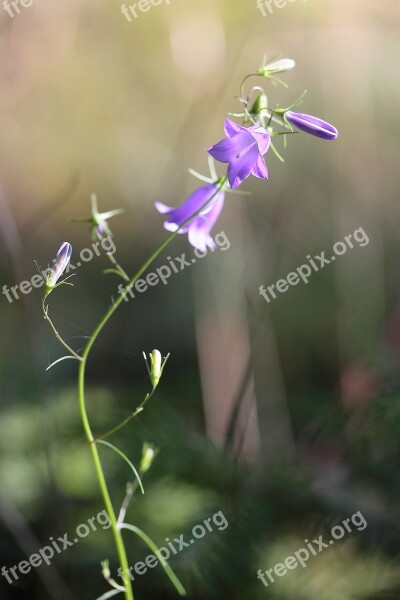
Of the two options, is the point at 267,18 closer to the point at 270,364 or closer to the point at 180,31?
the point at 180,31

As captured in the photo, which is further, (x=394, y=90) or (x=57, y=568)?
(x=394, y=90)

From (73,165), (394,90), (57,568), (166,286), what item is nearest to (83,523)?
(57,568)

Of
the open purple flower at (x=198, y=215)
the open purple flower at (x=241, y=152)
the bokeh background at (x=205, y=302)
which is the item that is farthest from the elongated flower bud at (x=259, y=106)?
the bokeh background at (x=205, y=302)

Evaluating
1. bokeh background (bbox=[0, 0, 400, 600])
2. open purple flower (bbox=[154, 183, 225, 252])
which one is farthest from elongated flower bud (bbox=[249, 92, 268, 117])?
bokeh background (bbox=[0, 0, 400, 600])

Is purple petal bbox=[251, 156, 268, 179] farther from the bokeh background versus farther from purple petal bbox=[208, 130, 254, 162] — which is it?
the bokeh background

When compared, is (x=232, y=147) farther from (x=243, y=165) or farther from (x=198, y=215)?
(x=198, y=215)

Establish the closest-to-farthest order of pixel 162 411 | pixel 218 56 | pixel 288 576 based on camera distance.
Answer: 1. pixel 288 576
2. pixel 162 411
3. pixel 218 56
